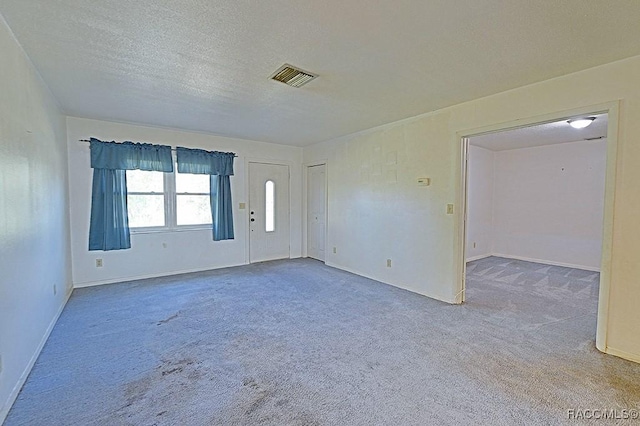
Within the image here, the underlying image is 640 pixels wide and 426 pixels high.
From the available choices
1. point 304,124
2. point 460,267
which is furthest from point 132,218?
point 460,267

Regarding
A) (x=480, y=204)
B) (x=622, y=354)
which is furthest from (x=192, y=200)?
(x=480, y=204)

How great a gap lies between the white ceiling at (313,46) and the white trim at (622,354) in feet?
7.90

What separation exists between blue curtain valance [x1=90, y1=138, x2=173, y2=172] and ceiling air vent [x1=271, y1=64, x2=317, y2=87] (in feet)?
9.71

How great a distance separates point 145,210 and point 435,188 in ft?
14.6

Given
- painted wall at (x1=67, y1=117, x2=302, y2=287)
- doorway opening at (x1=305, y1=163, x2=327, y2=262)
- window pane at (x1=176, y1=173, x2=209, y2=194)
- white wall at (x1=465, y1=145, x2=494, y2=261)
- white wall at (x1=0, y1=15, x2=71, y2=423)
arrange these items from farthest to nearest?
white wall at (x1=465, y1=145, x2=494, y2=261) → doorway opening at (x1=305, y1=163, x2=327, y2=262) → window pane at (x1=176, y1=173, x2=209, y2=194) → painted wall at (x1=67, y1=117, x2=302, y2=287) → white wall at (x1=0, y1=15, x2=71, y2=423)

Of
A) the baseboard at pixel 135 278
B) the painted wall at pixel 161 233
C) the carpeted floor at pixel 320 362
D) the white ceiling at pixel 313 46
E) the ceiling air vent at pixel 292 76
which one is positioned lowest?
the carpeted floor at pixel 320 362

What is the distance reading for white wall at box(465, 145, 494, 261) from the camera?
633 cm

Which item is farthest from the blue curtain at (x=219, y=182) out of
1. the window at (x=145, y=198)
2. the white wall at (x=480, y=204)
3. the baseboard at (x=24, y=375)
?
the white wall at (x=480, y=204)

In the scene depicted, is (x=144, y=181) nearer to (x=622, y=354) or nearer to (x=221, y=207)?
(x=221, y=207)

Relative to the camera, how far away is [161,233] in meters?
4.89

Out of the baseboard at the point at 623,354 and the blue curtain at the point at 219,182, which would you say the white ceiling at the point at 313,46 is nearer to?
the blue curtain at the point at 219,182

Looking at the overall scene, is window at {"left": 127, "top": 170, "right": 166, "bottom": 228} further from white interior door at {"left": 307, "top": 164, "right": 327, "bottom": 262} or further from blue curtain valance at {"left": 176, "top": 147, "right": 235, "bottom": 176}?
white interior door at {"left": 307, "top": 164, "right": 327, "bottom": 262}

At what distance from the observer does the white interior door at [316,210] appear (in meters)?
6.05

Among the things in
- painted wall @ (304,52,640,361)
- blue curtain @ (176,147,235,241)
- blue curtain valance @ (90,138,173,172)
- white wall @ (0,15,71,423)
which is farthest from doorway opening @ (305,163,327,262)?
white wall @ (0,15,71,423)
